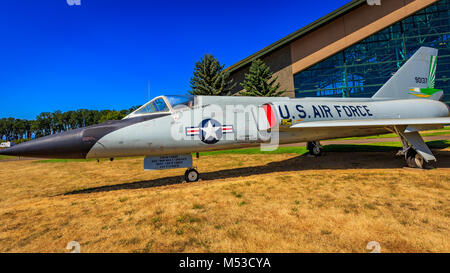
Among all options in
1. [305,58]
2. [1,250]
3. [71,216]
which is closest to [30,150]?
[71,216]

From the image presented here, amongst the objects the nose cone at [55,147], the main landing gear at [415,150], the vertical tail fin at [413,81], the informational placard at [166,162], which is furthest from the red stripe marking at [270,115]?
the vertical tail fin at [413,81]

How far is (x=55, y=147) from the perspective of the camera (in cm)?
499

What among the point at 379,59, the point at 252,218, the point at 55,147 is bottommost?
the point at 252,218

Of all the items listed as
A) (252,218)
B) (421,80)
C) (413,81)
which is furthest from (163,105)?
(421,80)

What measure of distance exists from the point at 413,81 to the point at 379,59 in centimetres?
1831

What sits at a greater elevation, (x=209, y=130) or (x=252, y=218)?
(x=209, y=130)

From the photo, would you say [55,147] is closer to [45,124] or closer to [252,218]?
[252,218]

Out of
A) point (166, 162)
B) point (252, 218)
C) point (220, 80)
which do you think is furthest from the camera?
point (220, 80)

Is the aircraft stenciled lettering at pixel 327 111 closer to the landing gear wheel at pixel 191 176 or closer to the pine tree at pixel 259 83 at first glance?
the landing gear wheel at pixel 191 176

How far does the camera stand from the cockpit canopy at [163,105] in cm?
613

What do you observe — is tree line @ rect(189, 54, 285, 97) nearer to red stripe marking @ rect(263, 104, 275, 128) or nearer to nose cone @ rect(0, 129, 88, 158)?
red stripe marking @ rect(263, 104, 275, 128)

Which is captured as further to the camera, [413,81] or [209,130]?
[413,81]

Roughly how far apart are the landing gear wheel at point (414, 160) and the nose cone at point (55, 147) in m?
10.7

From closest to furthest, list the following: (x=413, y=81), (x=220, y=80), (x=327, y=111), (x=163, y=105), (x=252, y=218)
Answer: (x=252, y=218) → (x=163, y=105) → (x=327, y=111) → (x=413, y=81) → (x=220, y=80)
